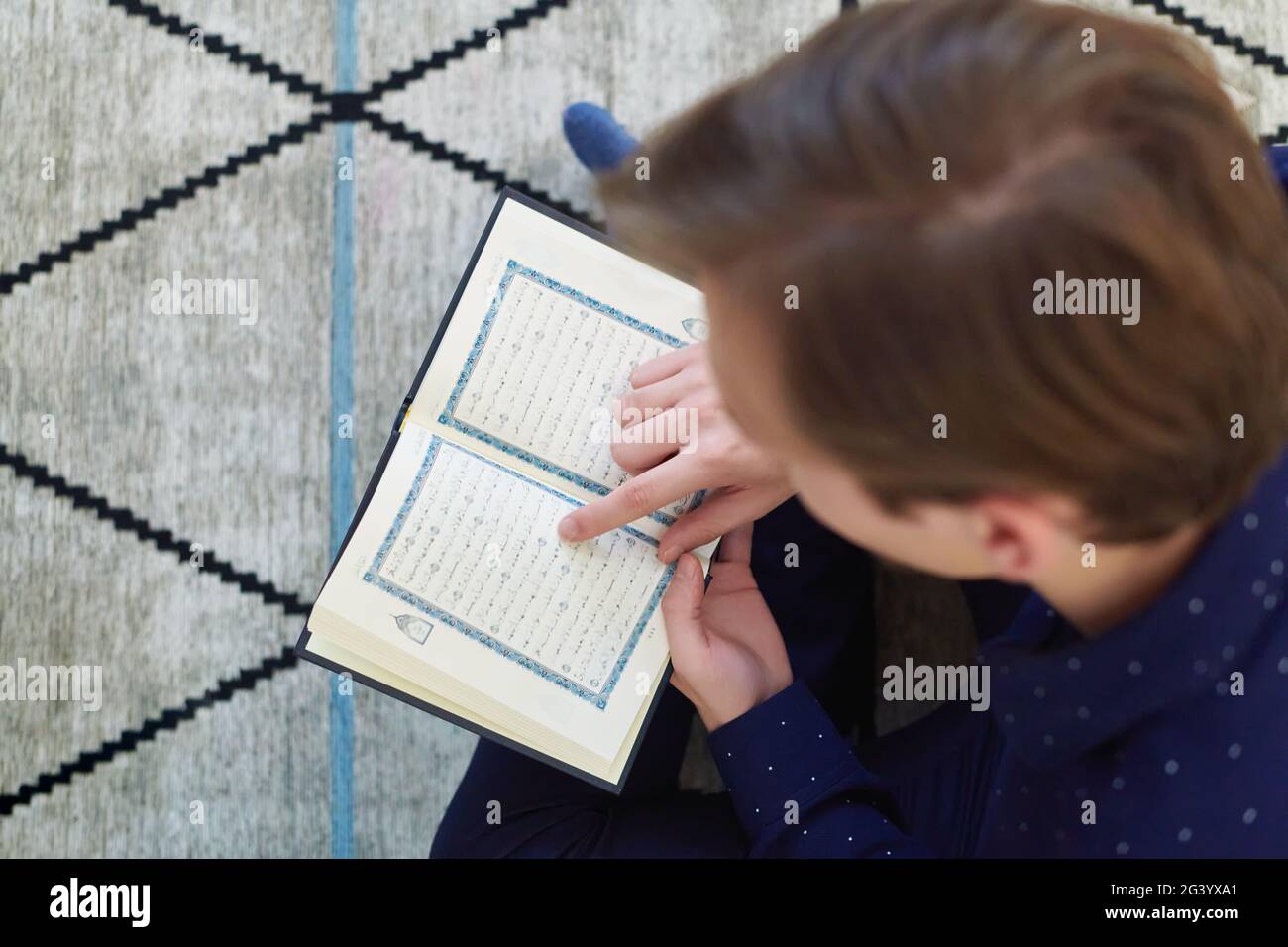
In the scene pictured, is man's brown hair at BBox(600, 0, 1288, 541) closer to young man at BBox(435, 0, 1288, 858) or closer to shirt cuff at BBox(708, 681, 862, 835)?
young man at BBox(435, 0, 1288, 858)

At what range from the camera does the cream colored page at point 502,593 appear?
0.70 metres

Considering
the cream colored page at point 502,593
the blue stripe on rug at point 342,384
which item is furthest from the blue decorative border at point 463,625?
the blue stripe on rug at point 342,384

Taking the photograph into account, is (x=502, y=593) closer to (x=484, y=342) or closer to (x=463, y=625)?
(x=463, y=625)

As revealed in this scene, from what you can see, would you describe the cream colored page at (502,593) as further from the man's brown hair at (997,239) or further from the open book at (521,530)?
the man's brown hair at (997,239)

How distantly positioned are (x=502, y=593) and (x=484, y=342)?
0.18 m

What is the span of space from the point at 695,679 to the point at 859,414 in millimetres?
342

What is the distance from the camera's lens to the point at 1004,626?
30.9 inches

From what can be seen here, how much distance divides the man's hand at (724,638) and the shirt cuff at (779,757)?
0.02 metres

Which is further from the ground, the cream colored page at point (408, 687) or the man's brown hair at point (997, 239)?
the man's brown hair at point (997, 239)

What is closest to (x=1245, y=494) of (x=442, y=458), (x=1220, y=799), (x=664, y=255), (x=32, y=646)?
(x=1220, y=799)

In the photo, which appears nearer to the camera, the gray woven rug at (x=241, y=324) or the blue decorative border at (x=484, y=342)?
the blue decorative border at (x=484, y=342)
